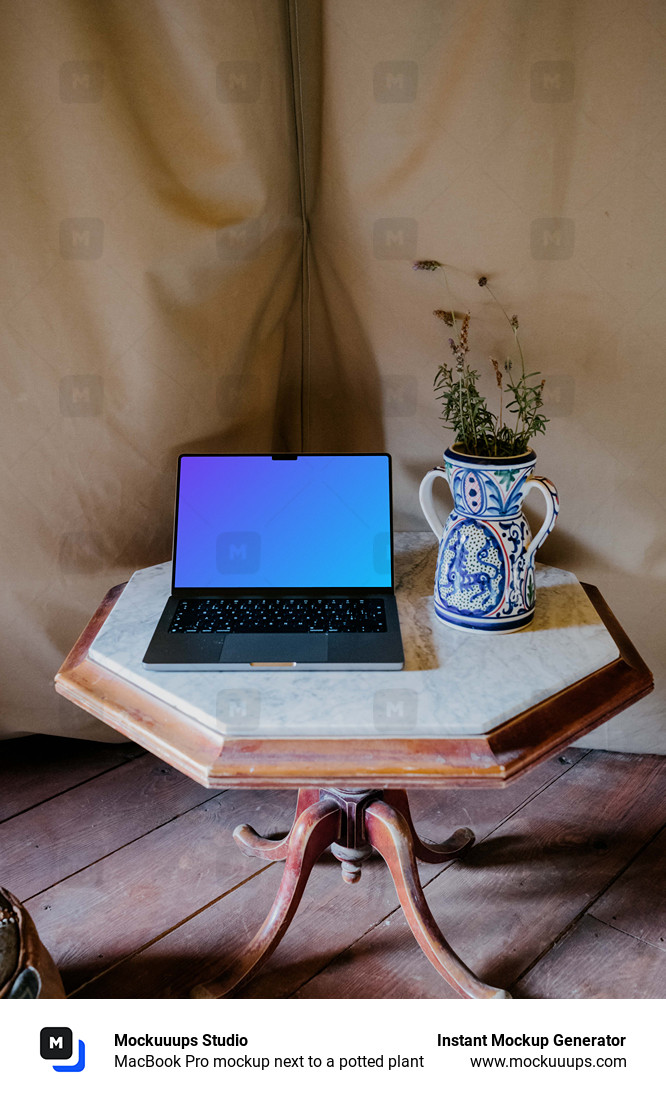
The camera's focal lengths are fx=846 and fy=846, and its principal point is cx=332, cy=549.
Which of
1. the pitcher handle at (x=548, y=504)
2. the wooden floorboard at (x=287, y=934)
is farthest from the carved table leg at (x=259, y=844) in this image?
the pitcher handle at (x=548, y=504)

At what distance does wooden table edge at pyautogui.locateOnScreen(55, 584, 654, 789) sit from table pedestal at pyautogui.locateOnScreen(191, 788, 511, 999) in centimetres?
30

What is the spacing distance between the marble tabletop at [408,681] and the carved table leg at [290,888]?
28 centimetres

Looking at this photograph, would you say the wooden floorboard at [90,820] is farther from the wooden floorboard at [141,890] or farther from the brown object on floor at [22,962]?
the brown object on floor at [22,962]

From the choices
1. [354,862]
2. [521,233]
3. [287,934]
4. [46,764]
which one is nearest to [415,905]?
[354,862]

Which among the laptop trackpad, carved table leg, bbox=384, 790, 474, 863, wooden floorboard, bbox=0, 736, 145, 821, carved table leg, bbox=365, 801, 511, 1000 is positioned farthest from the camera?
wooden floorboard, bbox=0, 736, 145, 821

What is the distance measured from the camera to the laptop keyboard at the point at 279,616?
1.03m

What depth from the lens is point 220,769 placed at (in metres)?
0.83

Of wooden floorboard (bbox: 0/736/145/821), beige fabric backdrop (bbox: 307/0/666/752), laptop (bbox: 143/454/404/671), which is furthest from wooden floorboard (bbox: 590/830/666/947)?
wooden floorboard (bbox: 0/736/145/821)

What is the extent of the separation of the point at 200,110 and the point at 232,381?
41cm

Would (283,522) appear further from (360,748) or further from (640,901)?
(640,901)

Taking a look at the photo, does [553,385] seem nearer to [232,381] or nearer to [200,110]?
[232,381]
